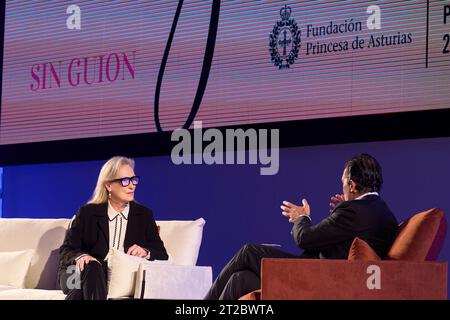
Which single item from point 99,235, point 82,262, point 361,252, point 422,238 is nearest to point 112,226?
point 99,235

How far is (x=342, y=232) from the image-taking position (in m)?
4.77

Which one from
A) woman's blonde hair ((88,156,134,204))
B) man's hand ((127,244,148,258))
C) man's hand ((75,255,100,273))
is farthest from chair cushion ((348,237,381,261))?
woman's blonde hair ((88,156,134,204))

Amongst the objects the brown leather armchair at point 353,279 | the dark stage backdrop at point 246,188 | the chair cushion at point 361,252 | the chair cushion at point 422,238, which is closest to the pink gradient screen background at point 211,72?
the dark stage backdrop at point 246,188

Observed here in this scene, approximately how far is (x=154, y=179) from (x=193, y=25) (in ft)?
3.96

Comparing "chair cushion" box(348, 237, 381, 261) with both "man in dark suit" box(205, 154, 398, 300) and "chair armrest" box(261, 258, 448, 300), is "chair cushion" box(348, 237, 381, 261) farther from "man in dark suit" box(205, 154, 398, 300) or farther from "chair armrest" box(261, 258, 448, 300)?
"man in dark suit" box(205, 154, 398, 300)

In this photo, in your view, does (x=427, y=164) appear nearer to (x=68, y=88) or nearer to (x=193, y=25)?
(x=193, y=25)

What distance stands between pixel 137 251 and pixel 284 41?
76.9 inches

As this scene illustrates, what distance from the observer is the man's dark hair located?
194 inches

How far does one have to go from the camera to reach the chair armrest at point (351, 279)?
14.2ft

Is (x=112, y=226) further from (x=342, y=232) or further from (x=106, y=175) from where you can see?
(x=342, y=232)

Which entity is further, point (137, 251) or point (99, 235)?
point (99, 235)

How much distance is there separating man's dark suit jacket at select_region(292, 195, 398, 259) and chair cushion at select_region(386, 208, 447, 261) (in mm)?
194
